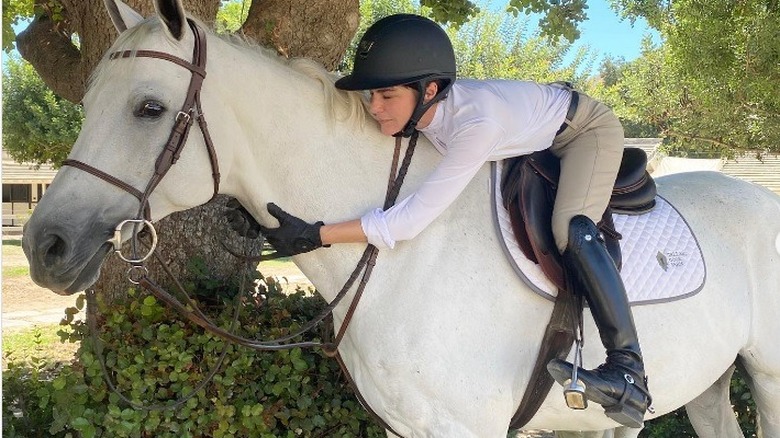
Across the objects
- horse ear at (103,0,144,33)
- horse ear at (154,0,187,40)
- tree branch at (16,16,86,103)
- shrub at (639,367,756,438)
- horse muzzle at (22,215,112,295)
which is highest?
horse ear at (154,0,187,40)

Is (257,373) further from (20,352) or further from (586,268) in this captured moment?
(20,352)

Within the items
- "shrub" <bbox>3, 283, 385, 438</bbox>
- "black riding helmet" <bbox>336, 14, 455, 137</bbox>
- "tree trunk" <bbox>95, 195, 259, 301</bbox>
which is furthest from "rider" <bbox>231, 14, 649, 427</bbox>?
"tree trunk" <bbox>95, 195, 259, 301</bbox>

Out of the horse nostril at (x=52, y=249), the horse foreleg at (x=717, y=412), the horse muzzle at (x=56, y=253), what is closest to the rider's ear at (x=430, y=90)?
the horse muzzle at (x=56, y=253)

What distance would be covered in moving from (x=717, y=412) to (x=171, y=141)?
329cm

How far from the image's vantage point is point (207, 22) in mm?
3473

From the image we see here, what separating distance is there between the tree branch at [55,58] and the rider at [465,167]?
4.04 m

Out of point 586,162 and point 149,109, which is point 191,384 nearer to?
point 149,109

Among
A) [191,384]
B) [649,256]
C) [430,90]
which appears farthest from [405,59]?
[191,384]

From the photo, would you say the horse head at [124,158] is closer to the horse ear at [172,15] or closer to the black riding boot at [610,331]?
the horse ear at [172,15]

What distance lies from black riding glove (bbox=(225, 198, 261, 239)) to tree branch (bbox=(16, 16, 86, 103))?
12.2ft

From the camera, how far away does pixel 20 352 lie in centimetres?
827

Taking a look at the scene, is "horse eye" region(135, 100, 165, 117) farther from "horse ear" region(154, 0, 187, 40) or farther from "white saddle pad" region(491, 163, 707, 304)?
"white saddle pad" region(491, 163, 707, 304)

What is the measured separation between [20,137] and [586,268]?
24075 mm

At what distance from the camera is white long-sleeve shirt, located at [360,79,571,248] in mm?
2371
